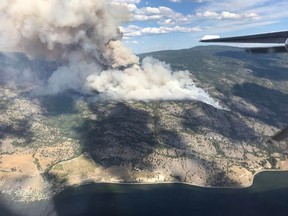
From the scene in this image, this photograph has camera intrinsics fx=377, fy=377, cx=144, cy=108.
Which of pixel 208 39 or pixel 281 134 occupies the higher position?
pixel 208 39

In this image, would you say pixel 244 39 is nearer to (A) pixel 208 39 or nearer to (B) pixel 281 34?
(B) pixel 281 34

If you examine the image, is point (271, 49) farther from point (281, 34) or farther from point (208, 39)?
point (208, 39)

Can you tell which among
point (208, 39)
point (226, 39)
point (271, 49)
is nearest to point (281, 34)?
point (271, 49)

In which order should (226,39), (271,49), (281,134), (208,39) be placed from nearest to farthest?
1. (281,134)
2. (271,49)
3. (226,39)
4. (208,39)

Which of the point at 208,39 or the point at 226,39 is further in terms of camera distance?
the point at 208,39

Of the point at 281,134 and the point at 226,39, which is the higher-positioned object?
the point at 226,39

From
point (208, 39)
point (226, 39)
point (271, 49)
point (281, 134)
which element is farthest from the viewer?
point (208, 39)

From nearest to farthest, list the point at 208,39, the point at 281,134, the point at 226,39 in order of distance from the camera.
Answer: the point at 281,134 → the point at 226,39 → the point at 208,39

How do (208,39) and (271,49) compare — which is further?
(208,39)

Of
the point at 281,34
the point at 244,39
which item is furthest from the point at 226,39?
the point at 281,34
